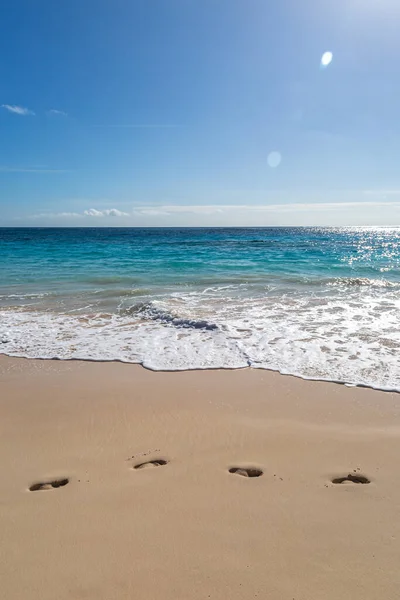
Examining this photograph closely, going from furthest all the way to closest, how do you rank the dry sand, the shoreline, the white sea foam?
the white sea foam, the shoreline, the dry sand

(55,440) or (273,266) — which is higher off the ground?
(273,266)

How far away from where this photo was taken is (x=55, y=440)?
3.72 metres

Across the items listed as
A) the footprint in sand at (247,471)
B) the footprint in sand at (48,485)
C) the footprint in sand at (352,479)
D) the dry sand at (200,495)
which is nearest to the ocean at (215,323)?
the dry sand at (200,495)

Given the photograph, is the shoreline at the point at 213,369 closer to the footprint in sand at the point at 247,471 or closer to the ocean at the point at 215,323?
the ocean at the point at 215,323

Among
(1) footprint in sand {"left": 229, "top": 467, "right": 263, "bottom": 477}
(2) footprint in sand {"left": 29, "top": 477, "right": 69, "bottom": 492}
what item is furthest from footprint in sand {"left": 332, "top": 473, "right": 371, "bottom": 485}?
(2) footprint in sand {"left": 29, "top": 477, "right": 69, "bottom": 492}

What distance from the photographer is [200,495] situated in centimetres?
288

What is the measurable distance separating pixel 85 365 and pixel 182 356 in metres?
1.61

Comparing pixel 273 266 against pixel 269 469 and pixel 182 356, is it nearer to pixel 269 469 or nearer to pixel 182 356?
pixel 182 356

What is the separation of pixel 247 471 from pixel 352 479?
2.94 ft

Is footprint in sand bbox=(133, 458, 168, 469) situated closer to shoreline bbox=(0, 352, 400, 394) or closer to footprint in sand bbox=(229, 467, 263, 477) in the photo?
footprint in sand bbox=(229, 467, 263, 477)

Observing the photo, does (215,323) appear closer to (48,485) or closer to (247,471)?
(247,471)

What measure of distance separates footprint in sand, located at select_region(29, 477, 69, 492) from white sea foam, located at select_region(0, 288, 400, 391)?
2.68 meters

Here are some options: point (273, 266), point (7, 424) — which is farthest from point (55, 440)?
point (273, 266)

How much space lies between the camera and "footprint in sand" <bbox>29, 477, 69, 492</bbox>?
118 inches
